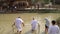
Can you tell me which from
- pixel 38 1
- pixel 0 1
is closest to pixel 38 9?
pixel 38 1

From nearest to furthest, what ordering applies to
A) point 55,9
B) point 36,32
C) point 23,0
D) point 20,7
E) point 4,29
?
point 36,32
point 4,29
point 55,9
point 20,7
point 23,0

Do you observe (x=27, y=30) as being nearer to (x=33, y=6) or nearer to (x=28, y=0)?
(x=33, y=6)

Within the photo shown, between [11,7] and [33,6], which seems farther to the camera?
[33,6]

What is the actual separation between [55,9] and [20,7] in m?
6.01

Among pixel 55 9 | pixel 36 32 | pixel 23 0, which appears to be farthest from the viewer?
pixel 23 0

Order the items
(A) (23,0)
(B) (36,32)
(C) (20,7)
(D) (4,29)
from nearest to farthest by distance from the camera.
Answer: (B) (36,32) → (D) (4,29) → (C) (20,7) → (A) (23,0)

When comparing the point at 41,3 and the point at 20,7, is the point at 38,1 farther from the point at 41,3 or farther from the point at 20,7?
the point at 20,7

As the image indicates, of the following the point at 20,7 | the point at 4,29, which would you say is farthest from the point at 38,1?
the point at 4,29

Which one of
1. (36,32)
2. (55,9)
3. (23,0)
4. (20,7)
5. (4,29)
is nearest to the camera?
(36,32)

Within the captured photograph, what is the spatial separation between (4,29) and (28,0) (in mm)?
18214

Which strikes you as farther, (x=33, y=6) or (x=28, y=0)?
(x=28, y=0)

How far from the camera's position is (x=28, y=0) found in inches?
1364

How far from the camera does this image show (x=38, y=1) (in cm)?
3441

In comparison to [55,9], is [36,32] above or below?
above
